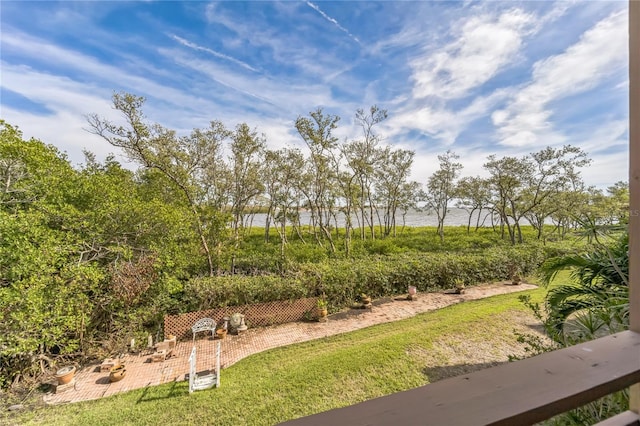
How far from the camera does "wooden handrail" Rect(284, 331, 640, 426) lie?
20.2 inches

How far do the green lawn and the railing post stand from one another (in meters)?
3.88

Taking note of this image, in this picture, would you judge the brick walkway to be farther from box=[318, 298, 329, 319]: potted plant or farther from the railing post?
the railing post

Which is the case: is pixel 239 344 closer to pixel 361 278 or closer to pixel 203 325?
pixel 203 325

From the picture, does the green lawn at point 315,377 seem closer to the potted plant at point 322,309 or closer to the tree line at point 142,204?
the potted plant at point 322,309

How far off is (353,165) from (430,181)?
873 cm

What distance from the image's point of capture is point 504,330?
18.9ft

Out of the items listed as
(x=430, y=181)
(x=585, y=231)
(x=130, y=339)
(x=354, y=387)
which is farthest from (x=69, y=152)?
(x=430, y=181)

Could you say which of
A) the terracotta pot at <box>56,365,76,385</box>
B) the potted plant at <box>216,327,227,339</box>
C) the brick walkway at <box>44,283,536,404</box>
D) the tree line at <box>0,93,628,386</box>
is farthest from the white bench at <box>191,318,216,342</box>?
the terracotta pot at <box>56,365,76,385</box>

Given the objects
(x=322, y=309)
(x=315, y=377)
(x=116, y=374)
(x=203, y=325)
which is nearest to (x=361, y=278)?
(x=322, y=309)

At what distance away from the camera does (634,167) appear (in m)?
0.83

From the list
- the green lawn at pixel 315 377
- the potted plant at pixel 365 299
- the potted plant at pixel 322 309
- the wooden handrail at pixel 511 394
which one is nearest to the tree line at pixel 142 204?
the wooden handrail at pixel 511 394

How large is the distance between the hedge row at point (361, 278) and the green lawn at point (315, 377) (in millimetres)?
1791

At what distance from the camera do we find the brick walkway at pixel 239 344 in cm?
469

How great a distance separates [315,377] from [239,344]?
2.47 m
